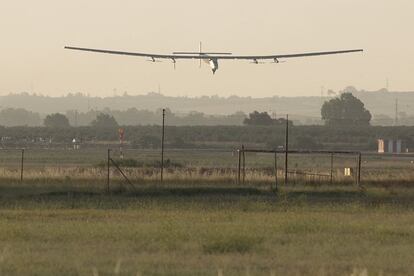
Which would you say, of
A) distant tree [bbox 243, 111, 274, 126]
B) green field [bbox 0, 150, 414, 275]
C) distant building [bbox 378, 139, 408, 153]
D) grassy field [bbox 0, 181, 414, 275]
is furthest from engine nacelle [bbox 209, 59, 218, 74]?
distant tree [bbox 243, 111, 274, 126]

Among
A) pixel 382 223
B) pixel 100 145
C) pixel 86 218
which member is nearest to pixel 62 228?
pixel 86 218

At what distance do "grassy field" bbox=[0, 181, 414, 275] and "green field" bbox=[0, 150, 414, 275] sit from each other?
0.08ft

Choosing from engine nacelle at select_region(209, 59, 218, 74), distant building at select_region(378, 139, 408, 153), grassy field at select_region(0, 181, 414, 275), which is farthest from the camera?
distant building at select_region(378, 139, 408, 153)

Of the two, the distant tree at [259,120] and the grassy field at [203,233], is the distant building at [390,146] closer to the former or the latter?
the distant tree at [259,120]

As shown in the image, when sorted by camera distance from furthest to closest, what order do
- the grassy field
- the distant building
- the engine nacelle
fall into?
the distant building
the engine nacelle
the grassy field

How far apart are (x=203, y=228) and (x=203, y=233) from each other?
1.42m

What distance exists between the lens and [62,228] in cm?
2809

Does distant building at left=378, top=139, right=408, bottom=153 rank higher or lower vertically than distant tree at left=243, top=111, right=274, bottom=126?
lower

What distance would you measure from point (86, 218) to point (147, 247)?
27.6 feet

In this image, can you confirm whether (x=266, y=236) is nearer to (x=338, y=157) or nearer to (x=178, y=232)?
(x=178, y=232)

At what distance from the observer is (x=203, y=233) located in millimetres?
26766

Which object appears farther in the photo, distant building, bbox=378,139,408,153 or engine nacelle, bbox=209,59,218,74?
distant building, bbox=378,139,408,153

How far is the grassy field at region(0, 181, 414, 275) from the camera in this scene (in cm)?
2098

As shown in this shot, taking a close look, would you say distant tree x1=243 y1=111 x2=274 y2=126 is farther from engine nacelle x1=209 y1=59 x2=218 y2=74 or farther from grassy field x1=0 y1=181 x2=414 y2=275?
grassy field x1=0 y1=181 x2=414 y2=275
